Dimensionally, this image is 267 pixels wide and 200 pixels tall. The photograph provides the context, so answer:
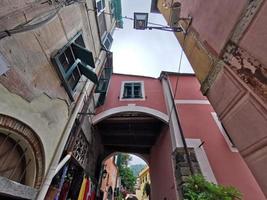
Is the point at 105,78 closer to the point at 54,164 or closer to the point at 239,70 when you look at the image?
the point at 54,164

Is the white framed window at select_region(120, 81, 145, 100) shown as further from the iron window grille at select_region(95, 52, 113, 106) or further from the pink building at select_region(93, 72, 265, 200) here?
the iron window grille at select_region(95, 52, 113, 106)

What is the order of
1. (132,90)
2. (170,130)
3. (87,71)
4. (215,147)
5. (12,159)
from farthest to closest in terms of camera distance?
(132,90)
(170,130)
(215,147)
(87,71)
(12,159)

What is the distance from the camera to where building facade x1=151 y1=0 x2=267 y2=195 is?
2.02m

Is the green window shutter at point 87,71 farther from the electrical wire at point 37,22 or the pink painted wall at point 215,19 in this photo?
the pink painted wall at point 215,19

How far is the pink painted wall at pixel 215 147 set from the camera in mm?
4801

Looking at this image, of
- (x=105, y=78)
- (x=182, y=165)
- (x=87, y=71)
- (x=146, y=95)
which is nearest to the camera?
(x=87, y=71)

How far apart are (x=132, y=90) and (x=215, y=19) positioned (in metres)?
5.59

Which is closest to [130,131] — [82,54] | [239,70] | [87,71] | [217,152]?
[217,152]

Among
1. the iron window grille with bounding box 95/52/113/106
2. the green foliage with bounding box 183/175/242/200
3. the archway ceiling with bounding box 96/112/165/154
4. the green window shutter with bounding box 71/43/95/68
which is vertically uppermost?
the iron window grille with bounding box 95/52/113/106

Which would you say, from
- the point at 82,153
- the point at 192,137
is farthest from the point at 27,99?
the point at 192,137

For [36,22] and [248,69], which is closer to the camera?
[248,69]

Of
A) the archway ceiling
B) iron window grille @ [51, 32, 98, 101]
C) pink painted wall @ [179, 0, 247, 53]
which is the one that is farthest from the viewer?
the archway ceiling

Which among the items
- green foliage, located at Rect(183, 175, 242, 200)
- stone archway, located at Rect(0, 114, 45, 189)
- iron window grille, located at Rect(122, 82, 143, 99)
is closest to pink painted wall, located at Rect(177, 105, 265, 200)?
green foliage, located at Rect(183, 175, 242, 200)

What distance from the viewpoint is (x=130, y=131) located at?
9.34 m
